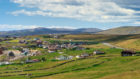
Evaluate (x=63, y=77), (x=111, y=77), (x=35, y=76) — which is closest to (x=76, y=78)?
(x=63, y=77)

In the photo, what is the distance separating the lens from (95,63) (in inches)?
3462

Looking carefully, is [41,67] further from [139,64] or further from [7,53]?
[7,53]

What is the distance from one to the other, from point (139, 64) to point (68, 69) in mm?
27174

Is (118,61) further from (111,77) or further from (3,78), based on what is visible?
(3,78)

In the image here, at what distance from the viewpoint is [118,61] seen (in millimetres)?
88500

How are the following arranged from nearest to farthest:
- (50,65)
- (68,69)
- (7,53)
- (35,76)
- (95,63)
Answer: (35,76), (68,69), (95,63), (50,65), (7,53)

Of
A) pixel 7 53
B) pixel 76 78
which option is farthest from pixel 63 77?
pixel 7 53

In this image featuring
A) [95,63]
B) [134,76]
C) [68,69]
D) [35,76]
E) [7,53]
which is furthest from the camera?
[7,53]

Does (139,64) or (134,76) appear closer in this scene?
(134,76)

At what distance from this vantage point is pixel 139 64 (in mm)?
76500

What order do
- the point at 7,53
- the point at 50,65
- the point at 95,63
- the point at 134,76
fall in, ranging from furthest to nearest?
the point at 7,53 < the point at 50,65 < the point at 95,63 < the point at 134,76

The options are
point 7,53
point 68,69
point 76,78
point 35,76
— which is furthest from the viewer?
point 7,53

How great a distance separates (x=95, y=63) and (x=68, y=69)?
41.8 feet

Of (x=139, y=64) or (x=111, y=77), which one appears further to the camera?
(x=139, y=64)
